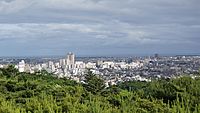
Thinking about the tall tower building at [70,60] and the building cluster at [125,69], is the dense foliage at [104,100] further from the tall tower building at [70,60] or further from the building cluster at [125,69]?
the tall tower building at [70,60]

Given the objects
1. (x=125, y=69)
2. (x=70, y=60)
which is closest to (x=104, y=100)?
(x=125, y=69)

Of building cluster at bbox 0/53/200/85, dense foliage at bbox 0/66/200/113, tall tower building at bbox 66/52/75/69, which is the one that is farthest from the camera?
tall tower building at bbox 66/52/75/69

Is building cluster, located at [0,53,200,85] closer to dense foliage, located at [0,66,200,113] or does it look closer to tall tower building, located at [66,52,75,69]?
tall tower building, located at [66,52,75,69]

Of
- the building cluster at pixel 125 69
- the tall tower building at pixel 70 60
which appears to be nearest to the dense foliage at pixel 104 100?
the building cluster at pixel 125 69

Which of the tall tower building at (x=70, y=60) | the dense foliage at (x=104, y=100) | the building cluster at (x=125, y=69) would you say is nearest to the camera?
the dense foliage at (x=104, y=100)

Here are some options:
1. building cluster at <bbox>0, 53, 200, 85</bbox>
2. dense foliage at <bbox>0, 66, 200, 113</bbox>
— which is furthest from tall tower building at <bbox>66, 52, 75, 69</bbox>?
dense foliage at <bbox>0, 66, 200, 113</bbox>

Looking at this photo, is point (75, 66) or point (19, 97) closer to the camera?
point (19, 97)

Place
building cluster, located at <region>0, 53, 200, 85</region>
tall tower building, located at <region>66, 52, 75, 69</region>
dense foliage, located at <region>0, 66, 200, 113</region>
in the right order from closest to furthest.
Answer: dense foliage, located at <region>0, 66, 200, 113</region>
building cluster, located at <region>0, 53, 200, 85</region>
tall tower building, located at <region>66, 52, 75, 69</region>

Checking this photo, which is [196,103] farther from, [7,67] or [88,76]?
[7,67]

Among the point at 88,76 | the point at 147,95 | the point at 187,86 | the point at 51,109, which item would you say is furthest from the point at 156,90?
the point at 88,76

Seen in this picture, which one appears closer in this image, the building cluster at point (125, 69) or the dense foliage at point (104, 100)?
the dense foliage at point (104, 100)

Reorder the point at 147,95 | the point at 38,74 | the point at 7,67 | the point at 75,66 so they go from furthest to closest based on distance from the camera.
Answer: the point at 75,66, the point at 38,74, the point at 7,67, the point at 147,95
